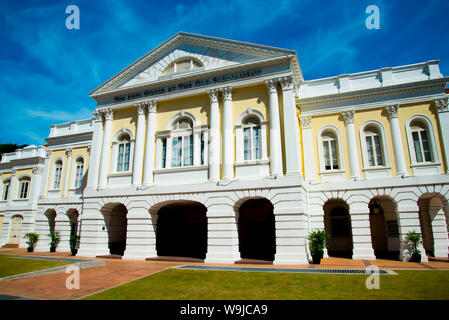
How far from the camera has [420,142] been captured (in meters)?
17.5

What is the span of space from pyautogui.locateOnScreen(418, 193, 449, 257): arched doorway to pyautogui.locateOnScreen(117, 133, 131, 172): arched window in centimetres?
1828

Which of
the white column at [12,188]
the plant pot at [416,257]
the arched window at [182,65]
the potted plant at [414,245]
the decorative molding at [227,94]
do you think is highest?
the arched window at [182,65]

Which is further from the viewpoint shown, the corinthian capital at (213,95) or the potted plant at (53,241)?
the potted plant at (53,241)

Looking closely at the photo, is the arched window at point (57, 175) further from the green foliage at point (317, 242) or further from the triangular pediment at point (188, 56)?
the green foliage at point (317, 242)

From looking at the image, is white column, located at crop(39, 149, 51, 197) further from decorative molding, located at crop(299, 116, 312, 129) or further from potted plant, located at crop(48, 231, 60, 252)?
decorative molding, located at crop(299, 116, 312, 129)

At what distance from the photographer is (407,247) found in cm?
1595

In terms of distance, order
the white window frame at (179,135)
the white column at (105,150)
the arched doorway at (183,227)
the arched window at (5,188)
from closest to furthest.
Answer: the white window frame at (179,135), the white column at (105,150), the arched doorway at (183,227), the arched window at (5,188)

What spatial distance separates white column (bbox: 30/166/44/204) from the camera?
2900cm

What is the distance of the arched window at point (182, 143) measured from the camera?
1833cm

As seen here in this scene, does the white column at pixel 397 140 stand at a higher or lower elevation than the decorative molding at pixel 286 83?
lower

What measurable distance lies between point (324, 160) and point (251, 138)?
5314 mm

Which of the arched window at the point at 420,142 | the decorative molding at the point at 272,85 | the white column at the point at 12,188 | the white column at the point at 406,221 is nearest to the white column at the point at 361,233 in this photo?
the white column at the point at 406,221

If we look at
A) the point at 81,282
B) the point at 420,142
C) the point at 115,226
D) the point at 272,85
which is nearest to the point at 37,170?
the point at 115,226

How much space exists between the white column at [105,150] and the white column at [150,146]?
319 cm
